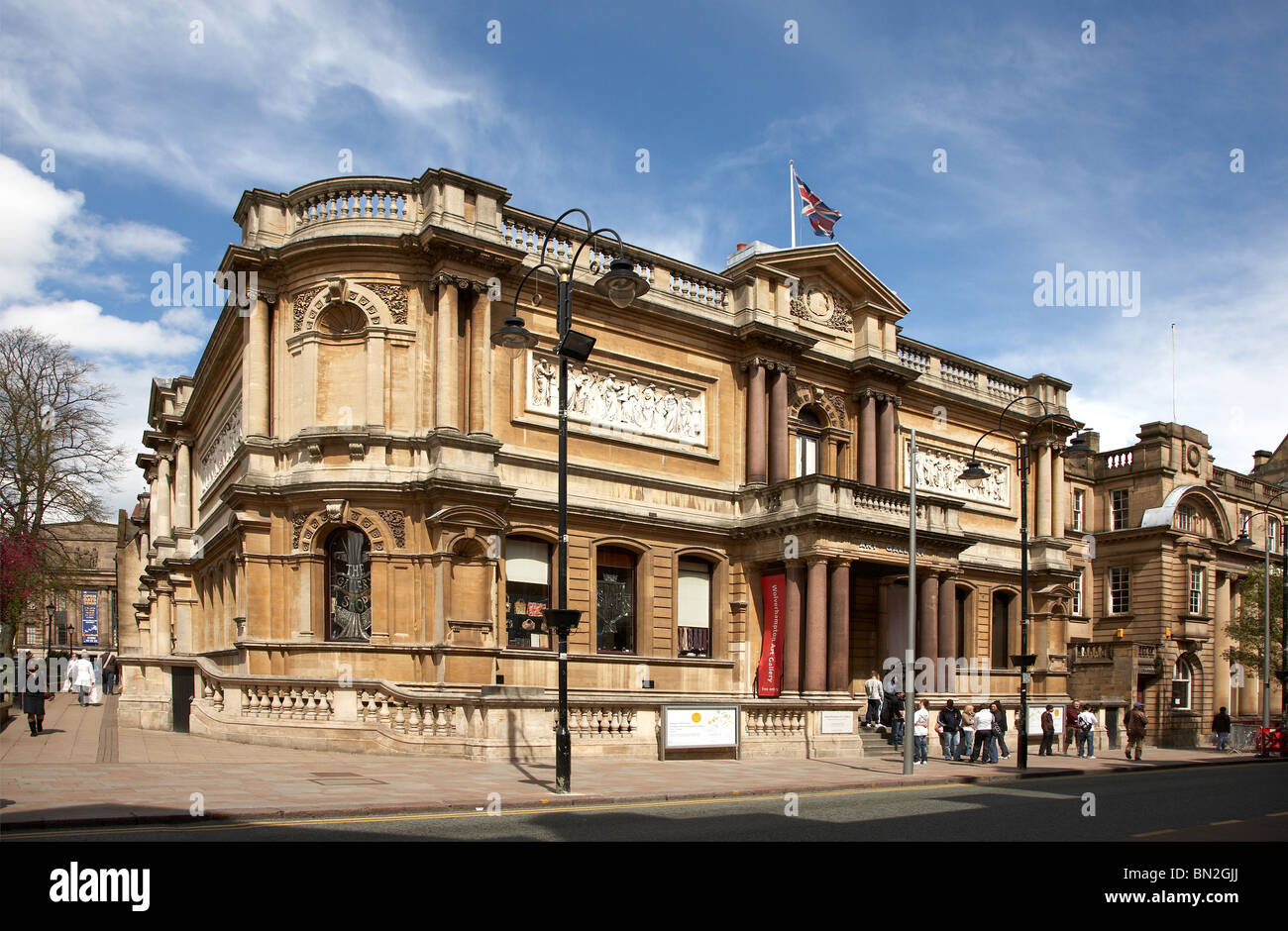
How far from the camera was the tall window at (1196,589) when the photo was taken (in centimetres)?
5238

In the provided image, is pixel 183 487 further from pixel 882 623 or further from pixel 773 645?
pixel 882 623

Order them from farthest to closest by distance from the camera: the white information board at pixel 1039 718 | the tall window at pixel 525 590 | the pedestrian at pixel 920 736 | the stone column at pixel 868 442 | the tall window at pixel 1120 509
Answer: the tall window at pixel 1120 509, the stone column at pixel 868 442, the white information board at pixel 1039 718, the tall window at pixel 525 590, the pedestrian at pixel 920 736

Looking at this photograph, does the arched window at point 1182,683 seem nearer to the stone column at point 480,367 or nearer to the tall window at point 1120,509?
the tall window at point 1120,509

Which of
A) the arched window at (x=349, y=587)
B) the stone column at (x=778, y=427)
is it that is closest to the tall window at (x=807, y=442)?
the stone column at (x=778, y=427)

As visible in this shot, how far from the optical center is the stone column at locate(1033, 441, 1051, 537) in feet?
138

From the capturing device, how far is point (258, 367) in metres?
27.5

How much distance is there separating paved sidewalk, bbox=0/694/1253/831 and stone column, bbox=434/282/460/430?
28.0 feet

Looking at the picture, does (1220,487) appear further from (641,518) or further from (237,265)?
(237,265)

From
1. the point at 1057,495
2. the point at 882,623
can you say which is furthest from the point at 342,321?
the point at 1057,495

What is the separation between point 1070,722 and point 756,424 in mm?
13396

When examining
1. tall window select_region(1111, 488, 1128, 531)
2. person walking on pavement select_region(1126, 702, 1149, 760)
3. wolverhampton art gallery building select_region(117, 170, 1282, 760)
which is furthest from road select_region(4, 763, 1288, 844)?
tall window select_region(1111, 488, 1128, 531)

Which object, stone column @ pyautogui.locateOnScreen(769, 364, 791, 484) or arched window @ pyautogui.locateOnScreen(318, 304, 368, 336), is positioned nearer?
arched window @ pyautogui.locateOnScreen(318, 304, 368, 336)

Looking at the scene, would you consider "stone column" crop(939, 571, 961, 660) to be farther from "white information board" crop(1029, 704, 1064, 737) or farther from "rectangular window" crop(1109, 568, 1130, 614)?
"rectangular window" crop(1109, 568, 1130, 614)

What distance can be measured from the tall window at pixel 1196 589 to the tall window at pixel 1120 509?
3.84 m
